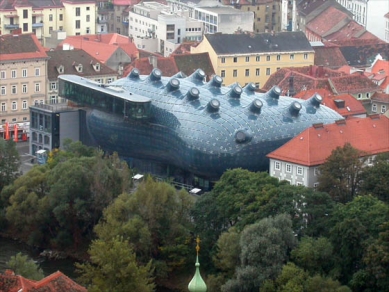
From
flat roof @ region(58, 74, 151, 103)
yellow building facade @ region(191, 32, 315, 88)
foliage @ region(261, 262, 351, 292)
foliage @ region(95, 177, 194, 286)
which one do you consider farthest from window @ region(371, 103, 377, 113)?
foliage @ region(261, 262, 351, 292)

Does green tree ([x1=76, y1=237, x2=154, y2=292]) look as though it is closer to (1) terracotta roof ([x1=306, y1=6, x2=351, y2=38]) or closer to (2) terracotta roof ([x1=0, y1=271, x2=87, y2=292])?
(2) terracotta roof ([x1=0, y1=271, x2=87, y2=292])

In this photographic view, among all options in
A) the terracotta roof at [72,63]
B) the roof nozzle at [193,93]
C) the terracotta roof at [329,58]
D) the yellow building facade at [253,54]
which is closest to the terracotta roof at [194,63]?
the yellow building facade at [253,54]

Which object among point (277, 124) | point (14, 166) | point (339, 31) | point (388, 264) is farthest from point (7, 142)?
point (339, 31)

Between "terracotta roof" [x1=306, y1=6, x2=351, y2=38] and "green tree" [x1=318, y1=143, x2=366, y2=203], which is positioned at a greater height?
"terracotta roof" [x1=306, y1=6, x2=351, y2=38]

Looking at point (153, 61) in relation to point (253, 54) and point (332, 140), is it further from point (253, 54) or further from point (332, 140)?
point (332, 140)

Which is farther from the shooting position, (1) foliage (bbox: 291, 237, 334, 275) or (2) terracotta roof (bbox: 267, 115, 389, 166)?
(2) terracotta roof (bbox: 267, 115, 389, 166)
